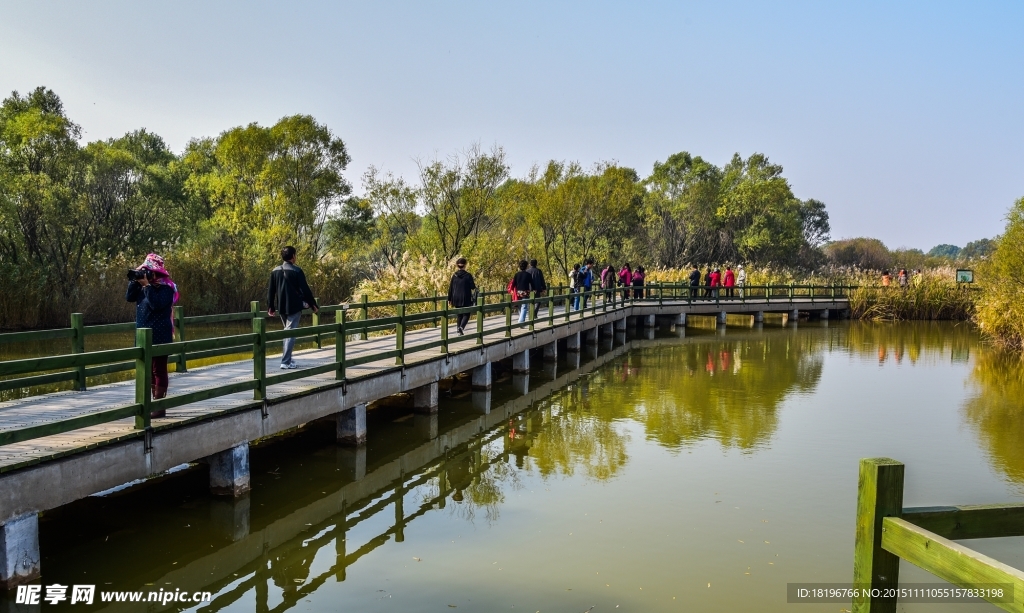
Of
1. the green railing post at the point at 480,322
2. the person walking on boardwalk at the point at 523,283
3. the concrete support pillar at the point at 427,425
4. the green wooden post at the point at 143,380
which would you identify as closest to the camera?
the green wooden post at the point at 143,380

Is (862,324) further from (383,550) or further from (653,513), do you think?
(383,550)

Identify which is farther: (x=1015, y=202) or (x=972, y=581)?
(x=1015, y=202)

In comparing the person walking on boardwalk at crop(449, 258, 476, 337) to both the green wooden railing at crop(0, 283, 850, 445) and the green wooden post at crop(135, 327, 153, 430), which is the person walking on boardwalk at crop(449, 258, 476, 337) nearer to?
the green wooden railing at crop(0, 283, 850, 445)

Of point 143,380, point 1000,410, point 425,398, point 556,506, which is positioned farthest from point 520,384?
point 143,380

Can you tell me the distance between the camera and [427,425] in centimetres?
1321

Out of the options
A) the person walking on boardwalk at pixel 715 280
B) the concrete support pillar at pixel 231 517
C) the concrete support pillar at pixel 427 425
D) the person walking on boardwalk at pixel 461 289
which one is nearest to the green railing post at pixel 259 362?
the concrete support pillar at pixel 231 517

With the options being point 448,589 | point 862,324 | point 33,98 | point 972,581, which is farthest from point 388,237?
point 972,581

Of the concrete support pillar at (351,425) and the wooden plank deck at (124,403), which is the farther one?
the concrete support pillar at (351,425)

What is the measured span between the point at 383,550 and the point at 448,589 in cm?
124

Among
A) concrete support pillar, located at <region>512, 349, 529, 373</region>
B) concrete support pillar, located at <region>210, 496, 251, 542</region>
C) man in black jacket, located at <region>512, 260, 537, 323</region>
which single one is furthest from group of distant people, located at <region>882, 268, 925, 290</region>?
concrete support pillar, located at <region>210, 496, 251, 542</region>

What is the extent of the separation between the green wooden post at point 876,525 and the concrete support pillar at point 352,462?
7.40m

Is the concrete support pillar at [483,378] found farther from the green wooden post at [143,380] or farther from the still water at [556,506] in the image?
the green wooden post at [143,380]

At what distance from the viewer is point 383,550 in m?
7.68

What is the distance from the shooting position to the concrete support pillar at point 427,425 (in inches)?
496
